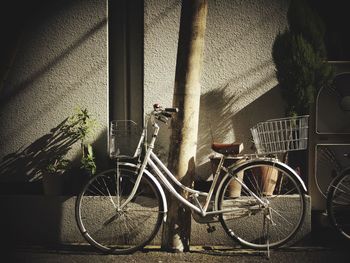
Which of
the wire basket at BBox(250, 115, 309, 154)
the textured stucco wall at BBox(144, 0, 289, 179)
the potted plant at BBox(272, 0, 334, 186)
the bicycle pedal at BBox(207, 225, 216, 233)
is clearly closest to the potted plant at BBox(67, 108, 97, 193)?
the textured stucco wall at BBox(144, 0, 289, 179)

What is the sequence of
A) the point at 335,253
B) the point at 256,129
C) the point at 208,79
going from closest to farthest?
the point at 256,129
the point at 335,253
the point at 208,79

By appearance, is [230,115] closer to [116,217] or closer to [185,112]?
[185,112]

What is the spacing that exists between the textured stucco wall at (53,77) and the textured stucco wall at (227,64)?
782mm

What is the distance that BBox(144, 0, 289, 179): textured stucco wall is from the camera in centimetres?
577

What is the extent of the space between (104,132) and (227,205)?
2.31 m

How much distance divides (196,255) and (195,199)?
745mm

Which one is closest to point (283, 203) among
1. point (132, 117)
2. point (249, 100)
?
point (249, 100)

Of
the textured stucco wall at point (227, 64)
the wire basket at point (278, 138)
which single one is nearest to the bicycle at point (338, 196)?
the wire basket at point (278, 138)

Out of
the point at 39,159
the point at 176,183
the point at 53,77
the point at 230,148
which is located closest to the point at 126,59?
the point at 53,77

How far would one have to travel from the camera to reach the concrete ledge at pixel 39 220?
5.21 metres

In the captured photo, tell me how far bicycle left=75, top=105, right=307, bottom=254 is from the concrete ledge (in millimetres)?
268

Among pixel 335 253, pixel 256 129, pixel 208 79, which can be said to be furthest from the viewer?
pixel 208 79

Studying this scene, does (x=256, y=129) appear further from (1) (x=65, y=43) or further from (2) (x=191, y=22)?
(1) (x=65, y=43)

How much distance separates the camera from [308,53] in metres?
4.90
